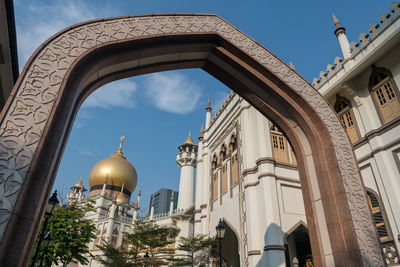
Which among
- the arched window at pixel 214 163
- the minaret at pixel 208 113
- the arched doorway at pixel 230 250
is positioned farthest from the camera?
the minaret at pixel 208 113

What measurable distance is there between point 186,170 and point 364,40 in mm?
25636

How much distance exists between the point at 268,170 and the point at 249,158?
1.39m

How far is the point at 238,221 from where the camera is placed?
43.0 feet

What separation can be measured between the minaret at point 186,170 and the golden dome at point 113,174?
25.3 ft

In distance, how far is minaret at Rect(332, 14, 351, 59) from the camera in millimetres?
11398

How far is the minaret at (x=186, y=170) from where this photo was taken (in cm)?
2998

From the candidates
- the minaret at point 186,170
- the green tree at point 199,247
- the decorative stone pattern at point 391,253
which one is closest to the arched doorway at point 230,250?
the green tree at point 199,247

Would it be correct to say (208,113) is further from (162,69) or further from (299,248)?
(162,69)

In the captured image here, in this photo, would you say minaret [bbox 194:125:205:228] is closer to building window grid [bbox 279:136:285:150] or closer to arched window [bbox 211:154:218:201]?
arched window [bbox 211:154:218:201]

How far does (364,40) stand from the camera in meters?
10.4

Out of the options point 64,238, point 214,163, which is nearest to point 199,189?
point 214,163

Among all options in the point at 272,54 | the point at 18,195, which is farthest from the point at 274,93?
the point at 18,195

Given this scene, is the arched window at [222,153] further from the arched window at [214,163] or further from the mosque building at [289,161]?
the arched window at [214,163]

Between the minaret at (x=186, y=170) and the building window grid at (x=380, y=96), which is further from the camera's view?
the minaret at (x=186, y=170)
